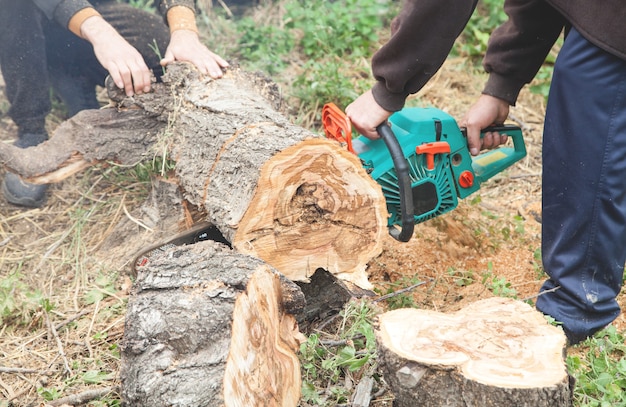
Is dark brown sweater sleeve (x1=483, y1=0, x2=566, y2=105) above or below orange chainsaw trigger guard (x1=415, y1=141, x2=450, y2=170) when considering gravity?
above

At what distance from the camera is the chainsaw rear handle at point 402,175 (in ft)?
7.81

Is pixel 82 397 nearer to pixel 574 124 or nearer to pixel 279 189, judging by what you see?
pixel 279 189

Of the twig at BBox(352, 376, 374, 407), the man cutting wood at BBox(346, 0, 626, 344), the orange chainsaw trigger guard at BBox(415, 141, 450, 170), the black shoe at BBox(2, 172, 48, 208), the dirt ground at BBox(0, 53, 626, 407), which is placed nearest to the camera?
the twig at BBox(352, 376, 374, 407)

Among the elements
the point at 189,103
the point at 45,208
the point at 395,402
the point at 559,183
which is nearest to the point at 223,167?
the point at 189,103

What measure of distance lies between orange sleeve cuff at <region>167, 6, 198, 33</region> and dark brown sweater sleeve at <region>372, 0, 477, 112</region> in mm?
1234

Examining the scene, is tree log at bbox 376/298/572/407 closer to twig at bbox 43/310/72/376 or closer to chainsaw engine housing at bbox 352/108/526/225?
chainsaw engine housing at bbox 352/108/526/225

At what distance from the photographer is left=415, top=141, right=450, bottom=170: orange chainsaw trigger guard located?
8.32 ft

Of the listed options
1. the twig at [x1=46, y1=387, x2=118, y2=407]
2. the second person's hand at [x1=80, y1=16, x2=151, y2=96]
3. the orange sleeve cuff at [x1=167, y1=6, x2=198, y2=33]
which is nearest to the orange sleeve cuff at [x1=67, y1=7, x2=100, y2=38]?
the second person's hand at [x1=80, y1=16, x2=151, y2=96]

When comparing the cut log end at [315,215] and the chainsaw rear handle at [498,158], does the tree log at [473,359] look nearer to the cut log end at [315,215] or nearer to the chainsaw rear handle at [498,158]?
the cut log end at [315,215]

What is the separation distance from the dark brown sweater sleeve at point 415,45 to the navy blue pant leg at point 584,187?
381 millimetres

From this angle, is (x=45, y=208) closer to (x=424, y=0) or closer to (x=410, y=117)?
(x=410, y=117)

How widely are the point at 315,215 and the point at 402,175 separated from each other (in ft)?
1.29

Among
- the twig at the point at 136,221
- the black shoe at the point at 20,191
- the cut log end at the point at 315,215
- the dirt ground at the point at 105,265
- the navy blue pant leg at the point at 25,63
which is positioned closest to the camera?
the cut log end at the point at 315,215

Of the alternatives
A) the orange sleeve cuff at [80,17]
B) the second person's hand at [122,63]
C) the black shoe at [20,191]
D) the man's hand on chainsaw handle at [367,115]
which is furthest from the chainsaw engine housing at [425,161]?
the black shoe at [20,191]
